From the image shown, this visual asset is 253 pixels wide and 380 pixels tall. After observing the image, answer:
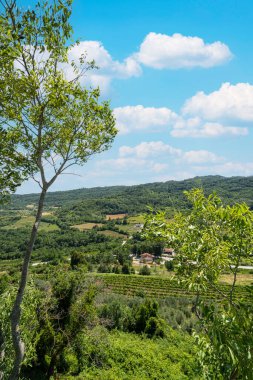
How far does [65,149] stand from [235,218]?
20.9 feet

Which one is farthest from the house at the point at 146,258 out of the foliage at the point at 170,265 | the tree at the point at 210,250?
the tree at the point at 210,250

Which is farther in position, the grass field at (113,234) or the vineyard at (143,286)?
the grass field at (113,234)

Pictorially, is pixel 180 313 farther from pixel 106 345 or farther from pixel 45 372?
pixel 45 372

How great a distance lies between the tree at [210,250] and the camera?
486 cm

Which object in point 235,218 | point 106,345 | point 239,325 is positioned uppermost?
point 235,218

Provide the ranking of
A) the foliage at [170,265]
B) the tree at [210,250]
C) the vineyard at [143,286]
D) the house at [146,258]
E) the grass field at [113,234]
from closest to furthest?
1. the tree at [210,250]
2. the foliage at [170,265]
3. the vineyard at [143,286]
4. the house at [146,258]
5. the grass field at [113,234]

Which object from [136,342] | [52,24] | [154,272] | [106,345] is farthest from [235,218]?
[154,272]

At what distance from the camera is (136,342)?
32969 millimetres

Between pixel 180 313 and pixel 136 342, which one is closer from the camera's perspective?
pixel 136 342

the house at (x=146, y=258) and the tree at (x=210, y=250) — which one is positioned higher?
the tree at (x=210, y=250)

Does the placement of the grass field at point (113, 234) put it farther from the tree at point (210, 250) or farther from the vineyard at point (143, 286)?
the tree at point (210, 250)

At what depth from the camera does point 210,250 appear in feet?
17.5

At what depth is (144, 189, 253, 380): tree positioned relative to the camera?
486 centimetres

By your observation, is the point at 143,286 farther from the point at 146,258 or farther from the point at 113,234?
the point at 113,234
